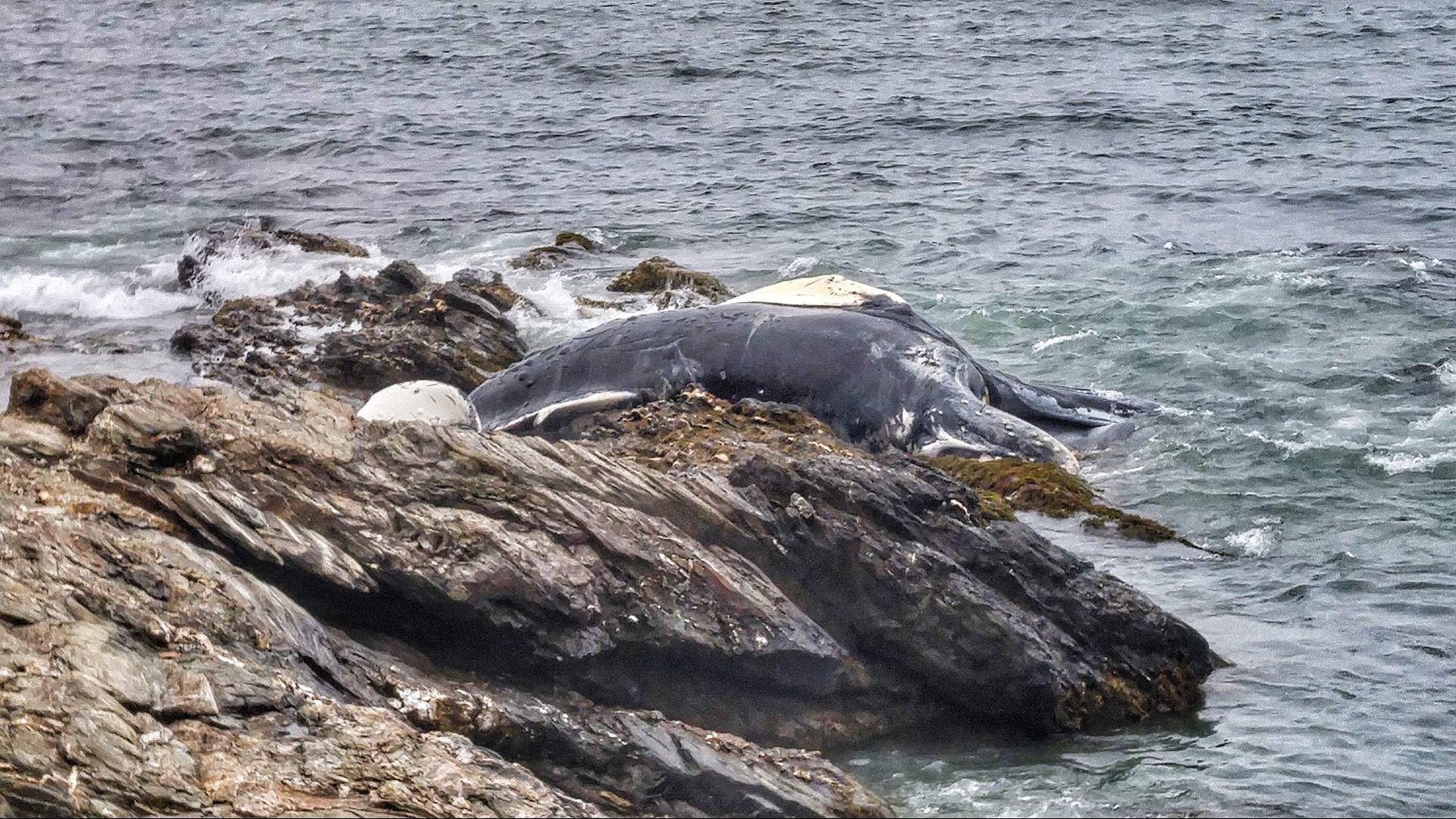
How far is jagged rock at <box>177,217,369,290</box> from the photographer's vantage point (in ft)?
58.4

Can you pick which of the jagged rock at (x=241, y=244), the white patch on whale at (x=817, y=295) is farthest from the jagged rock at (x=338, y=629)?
the jagged rock at (x=241, y=244)

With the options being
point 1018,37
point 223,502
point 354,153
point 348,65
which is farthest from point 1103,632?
point 348,65

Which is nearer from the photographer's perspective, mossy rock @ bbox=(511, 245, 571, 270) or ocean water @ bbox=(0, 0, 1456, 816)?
ocean water @ bbox=(0, 0, 1456, 816)

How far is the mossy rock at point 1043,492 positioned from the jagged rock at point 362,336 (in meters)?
4.54

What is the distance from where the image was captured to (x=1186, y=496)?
10523 mm

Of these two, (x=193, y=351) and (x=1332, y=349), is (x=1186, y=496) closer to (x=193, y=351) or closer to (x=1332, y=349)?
(x=1332, y=349)

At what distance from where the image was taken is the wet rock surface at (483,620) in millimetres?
5242

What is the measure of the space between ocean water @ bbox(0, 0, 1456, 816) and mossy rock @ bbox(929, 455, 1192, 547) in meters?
0.21

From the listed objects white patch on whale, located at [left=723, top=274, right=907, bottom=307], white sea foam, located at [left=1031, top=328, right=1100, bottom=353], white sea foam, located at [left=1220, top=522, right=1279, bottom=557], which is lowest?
Result: white sea foam, located at [left=1031, top=328, right=1100, bottom=353]

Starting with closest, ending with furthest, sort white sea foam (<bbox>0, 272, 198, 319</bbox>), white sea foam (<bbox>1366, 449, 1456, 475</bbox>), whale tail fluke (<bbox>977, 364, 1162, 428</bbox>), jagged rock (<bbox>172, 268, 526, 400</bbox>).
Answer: white sea foam (<bbox>1366, 449, 1456, 475</bbox>), whale tail fluke (<bbox>977, 364, 1162, 428</bbox>), jagged rock (<bbox>172, 268, 526, 400</bbox>), white sea foam (<bbox>0, 272, 198, 319</bbox>)

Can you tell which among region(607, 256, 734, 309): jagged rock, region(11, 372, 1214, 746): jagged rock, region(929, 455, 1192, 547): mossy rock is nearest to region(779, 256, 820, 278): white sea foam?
region(607, 256, 734, 309): jagged rock

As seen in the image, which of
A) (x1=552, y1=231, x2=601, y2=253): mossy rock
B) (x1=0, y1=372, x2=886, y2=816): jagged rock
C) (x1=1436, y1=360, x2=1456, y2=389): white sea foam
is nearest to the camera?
(x1=0, y1=372, x2=886, y2=816): jagged rock

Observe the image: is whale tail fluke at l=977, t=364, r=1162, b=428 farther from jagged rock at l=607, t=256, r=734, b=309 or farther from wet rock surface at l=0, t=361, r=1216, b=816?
jagged rock at l=607, t=256, r=734, b=309

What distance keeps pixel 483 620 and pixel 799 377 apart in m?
5.11
